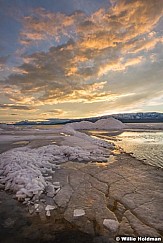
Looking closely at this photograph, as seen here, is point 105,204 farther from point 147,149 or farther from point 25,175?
point 147,149

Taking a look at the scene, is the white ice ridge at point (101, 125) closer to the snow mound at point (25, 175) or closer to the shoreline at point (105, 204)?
the snow mound at point (25, 175)

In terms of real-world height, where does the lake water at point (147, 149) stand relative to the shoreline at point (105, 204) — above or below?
below

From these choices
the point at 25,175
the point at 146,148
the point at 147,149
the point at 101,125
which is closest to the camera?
the point at 25,175

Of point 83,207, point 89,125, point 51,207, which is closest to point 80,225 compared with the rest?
point 83,207

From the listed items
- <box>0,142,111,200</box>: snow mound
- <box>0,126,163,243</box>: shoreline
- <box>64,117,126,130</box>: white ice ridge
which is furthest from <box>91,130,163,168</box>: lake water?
<box>64,117,126,130</box>: white ice ridge

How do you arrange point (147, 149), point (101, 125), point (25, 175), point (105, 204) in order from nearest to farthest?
point (105, 204)
point (25, 175)
point (147, 149)
point (101, 125)

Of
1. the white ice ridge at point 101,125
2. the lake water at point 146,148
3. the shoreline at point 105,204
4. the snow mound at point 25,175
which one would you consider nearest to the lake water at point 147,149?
the lake water at point 146,148

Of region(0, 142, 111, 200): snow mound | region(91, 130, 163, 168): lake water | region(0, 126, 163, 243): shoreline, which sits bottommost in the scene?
region(91, 130, 163, 168): lake water

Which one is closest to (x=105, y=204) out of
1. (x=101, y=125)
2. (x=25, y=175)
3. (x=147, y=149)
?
(x=25, y=175)

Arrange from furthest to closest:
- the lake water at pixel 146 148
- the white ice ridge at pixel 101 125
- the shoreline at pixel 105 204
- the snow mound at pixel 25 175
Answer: the white ice ridge at pixel 101 125, the lake water at pixel 146 148, the snow mound at pixel 25 175, the shoreline at pixel 105 204

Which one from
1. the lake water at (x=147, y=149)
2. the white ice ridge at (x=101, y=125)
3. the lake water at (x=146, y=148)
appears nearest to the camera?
the lake water at (x=147, y=149)

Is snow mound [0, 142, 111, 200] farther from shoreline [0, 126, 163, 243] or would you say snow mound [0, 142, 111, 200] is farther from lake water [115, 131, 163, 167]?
lake water [115, 131, 163, 167]

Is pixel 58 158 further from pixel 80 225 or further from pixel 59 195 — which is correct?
pixel 80 225

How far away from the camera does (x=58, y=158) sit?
427 inches
